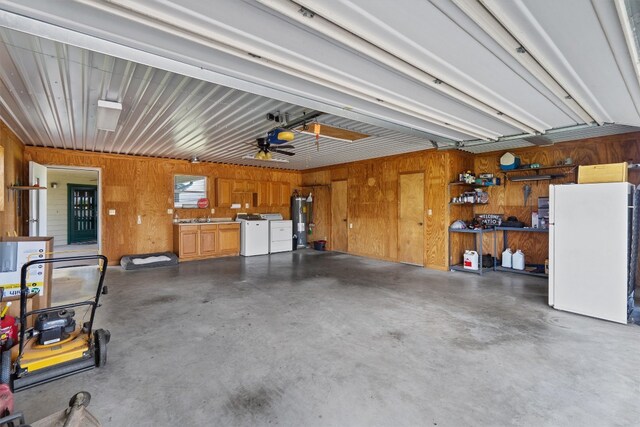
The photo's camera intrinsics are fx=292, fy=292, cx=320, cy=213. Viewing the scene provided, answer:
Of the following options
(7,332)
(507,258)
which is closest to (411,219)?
(507,258)

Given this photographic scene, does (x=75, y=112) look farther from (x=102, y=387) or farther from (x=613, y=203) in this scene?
(x=613, y=203)

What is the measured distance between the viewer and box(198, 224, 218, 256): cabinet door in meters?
7.39

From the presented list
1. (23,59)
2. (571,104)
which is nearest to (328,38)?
(23,59)

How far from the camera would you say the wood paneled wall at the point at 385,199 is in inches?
239

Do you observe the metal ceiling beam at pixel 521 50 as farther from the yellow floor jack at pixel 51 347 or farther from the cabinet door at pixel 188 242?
the cabinet door at pixel 188 242

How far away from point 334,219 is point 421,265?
3.10 meters

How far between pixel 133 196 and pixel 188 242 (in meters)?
1.66

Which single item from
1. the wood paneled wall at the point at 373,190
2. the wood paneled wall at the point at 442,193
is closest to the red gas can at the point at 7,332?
the wood paneled wall at the point at 373,190

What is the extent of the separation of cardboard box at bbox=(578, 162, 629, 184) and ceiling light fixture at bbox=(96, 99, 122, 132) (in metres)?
5.76

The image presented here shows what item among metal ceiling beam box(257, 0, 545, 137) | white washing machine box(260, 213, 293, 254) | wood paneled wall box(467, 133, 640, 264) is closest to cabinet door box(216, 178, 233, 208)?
white washing machine box(260, 213, 293, 254)

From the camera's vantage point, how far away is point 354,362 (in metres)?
2.49

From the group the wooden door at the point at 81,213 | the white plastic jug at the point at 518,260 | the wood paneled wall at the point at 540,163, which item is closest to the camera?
the wood paneled wall at the point at 540,163

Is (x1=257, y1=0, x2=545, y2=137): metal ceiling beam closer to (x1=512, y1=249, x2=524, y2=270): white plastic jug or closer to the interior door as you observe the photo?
(x1=512, y1=249, x2=524, y2=270): white plastic jug

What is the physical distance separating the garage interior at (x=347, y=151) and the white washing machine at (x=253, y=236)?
1.88 m
